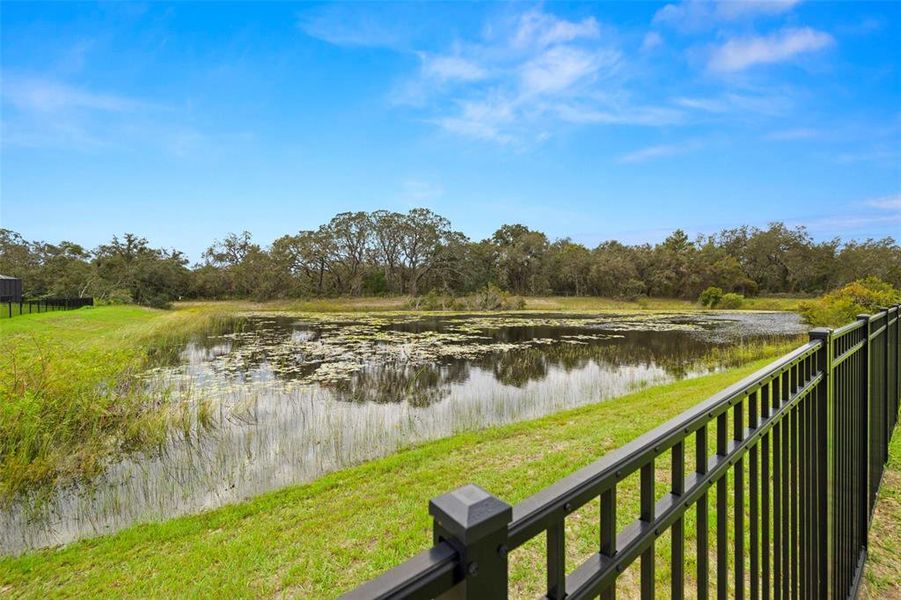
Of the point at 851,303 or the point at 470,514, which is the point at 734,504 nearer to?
the point at 470,514

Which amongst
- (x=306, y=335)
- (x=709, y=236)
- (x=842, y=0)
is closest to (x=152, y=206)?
(x=306, y=335)

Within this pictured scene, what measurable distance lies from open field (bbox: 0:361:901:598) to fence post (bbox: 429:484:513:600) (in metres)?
2.60

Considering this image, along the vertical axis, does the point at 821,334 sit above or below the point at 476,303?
above

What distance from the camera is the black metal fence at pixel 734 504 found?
53 centimetres

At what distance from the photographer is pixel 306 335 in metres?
17.9

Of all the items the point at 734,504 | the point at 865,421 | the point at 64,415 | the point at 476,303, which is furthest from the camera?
the point at 476,303

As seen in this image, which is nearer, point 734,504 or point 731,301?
point 734,504

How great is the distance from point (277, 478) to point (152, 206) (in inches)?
1589

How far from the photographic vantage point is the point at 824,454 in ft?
6.55

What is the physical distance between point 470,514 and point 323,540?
3.52m

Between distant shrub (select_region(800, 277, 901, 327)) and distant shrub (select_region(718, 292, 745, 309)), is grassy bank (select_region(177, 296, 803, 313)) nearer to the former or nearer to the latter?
distant shrub (select_region(718, 292, 745, 309))

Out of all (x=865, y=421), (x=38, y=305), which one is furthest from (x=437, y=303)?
(x=865, y=421)

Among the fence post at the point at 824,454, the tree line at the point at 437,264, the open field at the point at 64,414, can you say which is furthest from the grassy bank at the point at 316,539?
the tree line at the point at 437,264

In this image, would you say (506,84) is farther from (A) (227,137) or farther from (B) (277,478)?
(B) (277,478)
